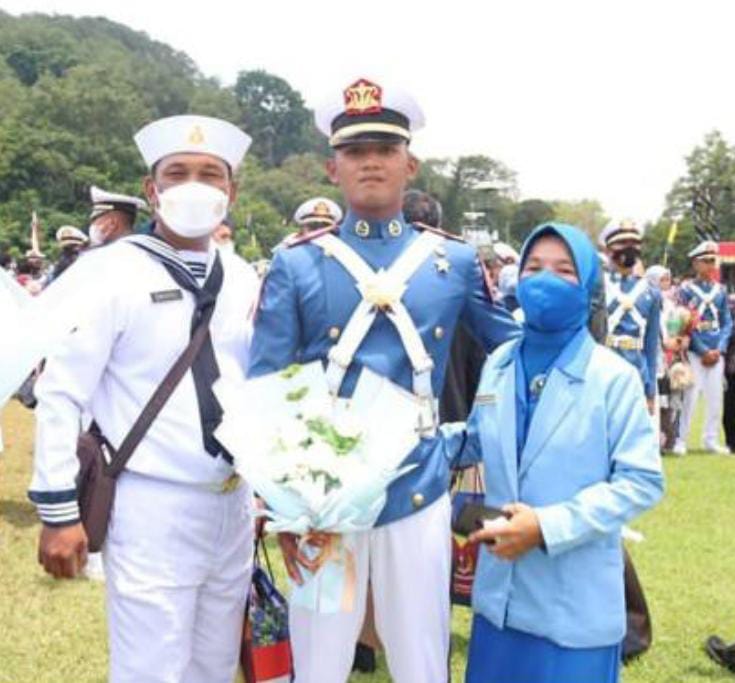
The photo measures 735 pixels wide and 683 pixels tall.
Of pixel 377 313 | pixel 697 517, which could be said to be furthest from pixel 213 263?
pixel 697 517

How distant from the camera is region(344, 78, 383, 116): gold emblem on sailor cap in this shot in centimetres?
282

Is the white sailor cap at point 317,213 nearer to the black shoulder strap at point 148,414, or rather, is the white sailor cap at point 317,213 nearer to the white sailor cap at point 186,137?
the white sailor cap at point 186,137

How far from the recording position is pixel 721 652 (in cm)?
455

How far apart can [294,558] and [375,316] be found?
2.30 ft

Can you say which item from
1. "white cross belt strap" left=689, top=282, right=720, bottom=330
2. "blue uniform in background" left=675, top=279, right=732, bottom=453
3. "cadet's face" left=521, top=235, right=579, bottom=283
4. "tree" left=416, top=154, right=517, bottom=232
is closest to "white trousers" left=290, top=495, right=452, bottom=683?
"cadet's face" left=521, top=235, right=579, bottom=283

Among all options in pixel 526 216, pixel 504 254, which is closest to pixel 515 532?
pixel 504 254

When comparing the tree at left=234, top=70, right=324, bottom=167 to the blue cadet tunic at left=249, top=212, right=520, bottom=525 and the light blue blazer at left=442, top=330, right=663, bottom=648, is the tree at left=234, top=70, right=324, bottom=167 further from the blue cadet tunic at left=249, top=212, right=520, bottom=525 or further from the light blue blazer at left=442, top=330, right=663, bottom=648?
the light blue blazer at left=442, top=330, right=663, bottom=648

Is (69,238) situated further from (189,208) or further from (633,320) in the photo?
(189,208)

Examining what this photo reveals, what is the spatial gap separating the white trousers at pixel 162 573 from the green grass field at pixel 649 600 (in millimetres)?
654

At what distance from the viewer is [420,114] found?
2910 millimetres

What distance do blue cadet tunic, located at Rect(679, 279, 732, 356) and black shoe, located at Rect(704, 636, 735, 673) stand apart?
6.70 m

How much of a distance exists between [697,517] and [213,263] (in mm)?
5555

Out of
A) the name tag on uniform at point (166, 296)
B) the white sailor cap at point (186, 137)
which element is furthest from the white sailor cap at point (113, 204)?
the name tag on uniform at point (166, 296)

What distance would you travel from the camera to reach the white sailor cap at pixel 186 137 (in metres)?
2.96
